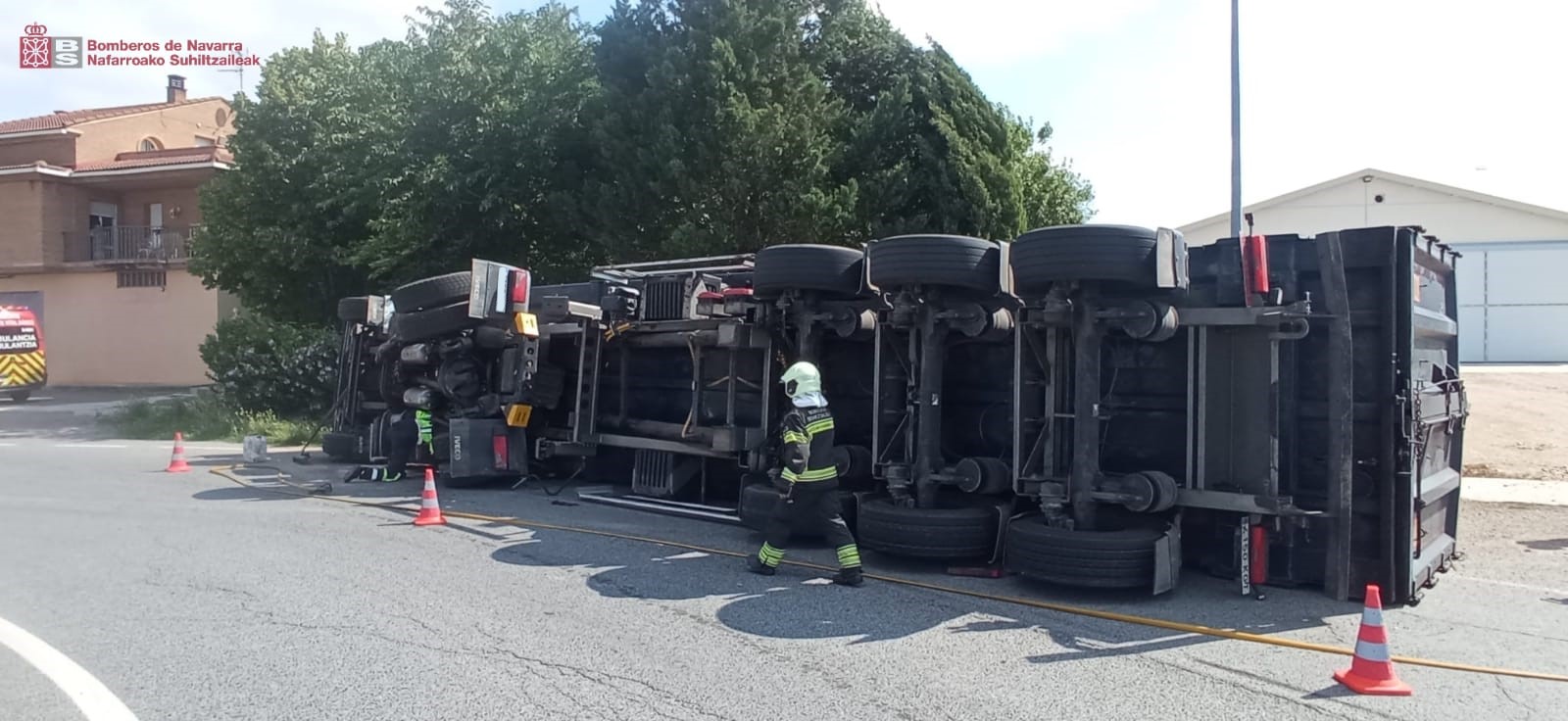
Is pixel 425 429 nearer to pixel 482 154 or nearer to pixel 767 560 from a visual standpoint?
pixel 767 560

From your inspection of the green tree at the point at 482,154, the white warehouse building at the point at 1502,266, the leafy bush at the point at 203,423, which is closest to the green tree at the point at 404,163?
the green tree at the point at 482,154

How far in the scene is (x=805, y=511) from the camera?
24.0 ft

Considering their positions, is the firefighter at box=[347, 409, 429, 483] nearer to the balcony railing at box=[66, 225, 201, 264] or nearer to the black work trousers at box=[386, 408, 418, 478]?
the black work trousers at box=[386, 408, 418, 478]

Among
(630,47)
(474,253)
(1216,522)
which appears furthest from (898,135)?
(1216,522)

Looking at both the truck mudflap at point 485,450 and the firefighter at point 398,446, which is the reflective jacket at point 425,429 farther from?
the truck mudflap at point 485,450

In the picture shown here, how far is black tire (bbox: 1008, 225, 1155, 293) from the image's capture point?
21.8 feet

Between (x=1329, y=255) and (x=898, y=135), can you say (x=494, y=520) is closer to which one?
(x=1329, y=255)

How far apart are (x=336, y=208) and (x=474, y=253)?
4003 mm

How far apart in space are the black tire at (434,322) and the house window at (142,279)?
2643 cm

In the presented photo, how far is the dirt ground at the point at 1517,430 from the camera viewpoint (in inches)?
517

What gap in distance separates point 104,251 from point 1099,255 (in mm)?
37140

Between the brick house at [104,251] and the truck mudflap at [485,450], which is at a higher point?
the brick house at [104,251]

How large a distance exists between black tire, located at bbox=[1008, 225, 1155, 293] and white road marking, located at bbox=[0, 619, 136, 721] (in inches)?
206

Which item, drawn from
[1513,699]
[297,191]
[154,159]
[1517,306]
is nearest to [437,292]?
[1513,699]
